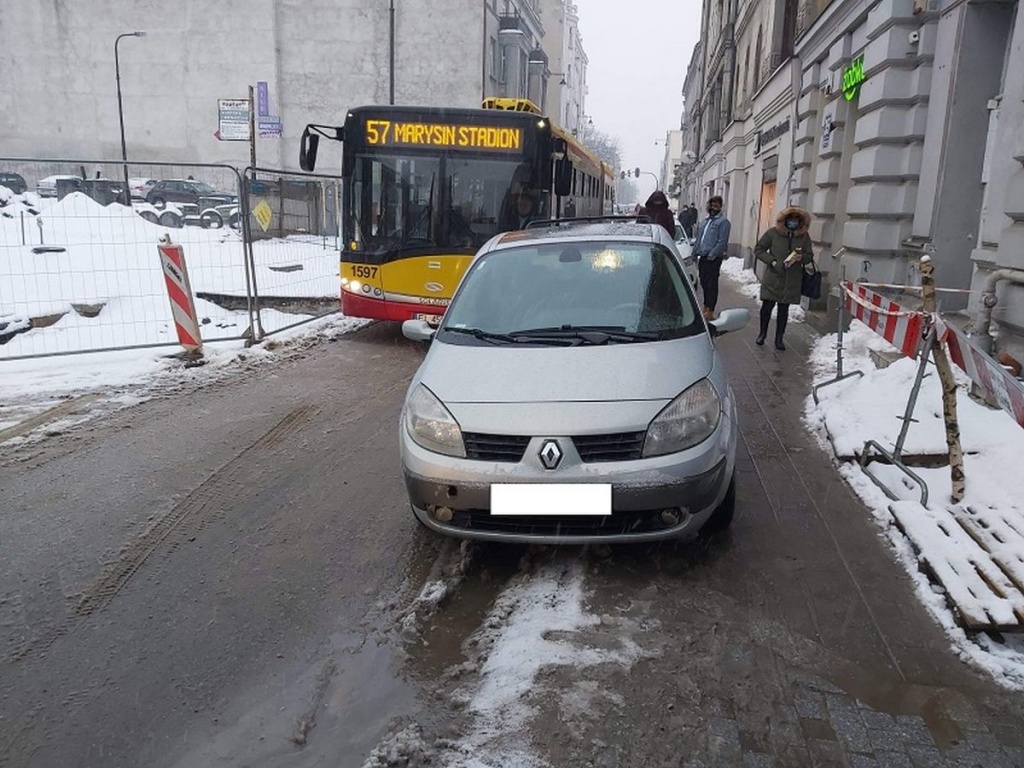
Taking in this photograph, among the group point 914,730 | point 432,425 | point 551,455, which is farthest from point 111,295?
point 914,730

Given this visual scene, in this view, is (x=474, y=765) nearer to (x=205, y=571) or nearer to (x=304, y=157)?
(x=205, y=571)

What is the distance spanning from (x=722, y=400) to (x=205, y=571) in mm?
2874

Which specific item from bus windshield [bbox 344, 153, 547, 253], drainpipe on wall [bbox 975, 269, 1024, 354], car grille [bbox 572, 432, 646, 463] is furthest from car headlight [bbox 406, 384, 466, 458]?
bus windshield [bbox 344, 153, 547, 253]

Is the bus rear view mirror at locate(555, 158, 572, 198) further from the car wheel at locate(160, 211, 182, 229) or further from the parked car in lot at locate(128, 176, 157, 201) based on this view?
the parked car in lot at locate(128, 176, 157, 201)

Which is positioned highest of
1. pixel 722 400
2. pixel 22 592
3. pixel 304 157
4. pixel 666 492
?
pixel 304 157

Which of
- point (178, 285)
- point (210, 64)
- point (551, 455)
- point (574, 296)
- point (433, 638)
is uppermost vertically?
point (210, 64)

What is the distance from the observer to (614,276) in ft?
16.7

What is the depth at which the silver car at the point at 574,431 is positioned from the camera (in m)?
3.68

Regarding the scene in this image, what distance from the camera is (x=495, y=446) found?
3.77 meters

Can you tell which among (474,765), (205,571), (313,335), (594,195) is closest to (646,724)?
(474,765)

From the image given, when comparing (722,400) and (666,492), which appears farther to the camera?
(722,400)

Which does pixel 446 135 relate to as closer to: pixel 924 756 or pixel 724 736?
pixel 724 736

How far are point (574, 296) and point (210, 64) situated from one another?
4370 centimetres

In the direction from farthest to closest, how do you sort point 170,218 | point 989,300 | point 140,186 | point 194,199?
1. point 140,186
2. point 194,199
3. point 170,218
4. point 989,300
